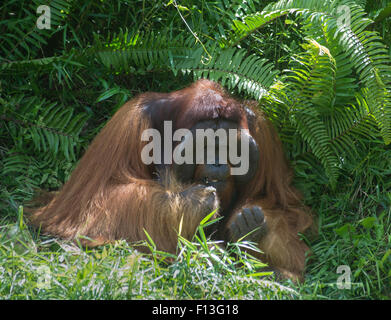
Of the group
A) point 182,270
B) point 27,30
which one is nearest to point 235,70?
point 27,30

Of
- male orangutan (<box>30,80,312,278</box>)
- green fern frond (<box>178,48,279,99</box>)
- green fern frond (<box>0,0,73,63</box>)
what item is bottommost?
male orangutan (<box>30,80,312,278</box>)

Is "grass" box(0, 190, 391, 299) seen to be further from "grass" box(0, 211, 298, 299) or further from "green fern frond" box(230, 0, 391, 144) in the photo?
"green fern frond" box(230, 0, 391, 144)

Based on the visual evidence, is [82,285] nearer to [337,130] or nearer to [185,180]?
[185,180]

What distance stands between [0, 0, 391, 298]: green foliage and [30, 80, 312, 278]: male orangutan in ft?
0.59

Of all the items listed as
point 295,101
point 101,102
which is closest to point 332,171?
point 295,101

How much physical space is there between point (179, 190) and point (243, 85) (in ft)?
3.07

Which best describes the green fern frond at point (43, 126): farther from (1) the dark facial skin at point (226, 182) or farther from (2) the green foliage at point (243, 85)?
(1) the dark facial skin at point (226, 182)

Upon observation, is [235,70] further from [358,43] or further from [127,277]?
[127,277]

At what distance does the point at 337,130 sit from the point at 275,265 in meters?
0.97

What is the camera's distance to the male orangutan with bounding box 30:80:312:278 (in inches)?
123

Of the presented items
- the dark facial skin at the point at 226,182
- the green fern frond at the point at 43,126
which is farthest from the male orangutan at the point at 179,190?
the green fern frond at the point at 43,126

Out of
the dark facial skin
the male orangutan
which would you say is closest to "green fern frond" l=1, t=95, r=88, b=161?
the male orangutan

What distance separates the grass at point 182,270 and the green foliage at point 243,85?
18mm
